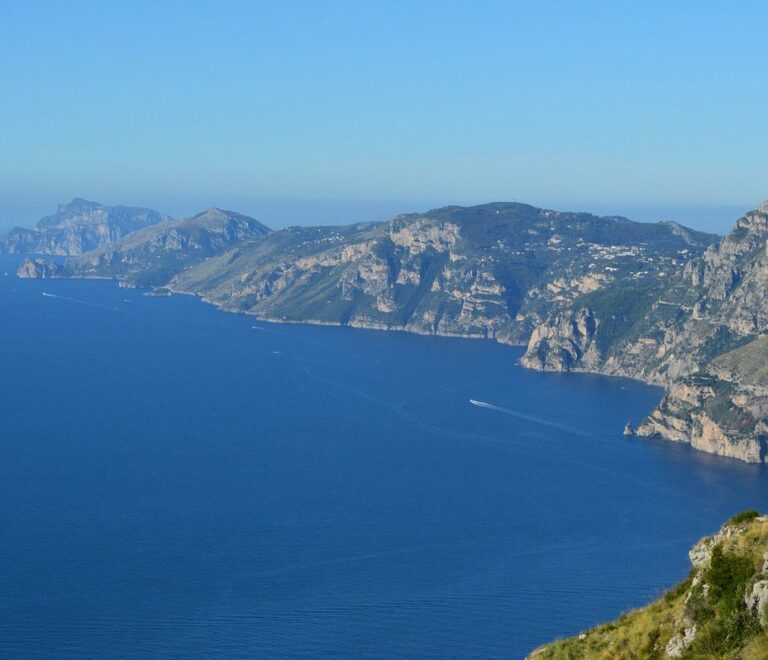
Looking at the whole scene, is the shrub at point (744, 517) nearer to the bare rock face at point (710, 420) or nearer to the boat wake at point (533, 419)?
the bare rock face at point (710, 420)

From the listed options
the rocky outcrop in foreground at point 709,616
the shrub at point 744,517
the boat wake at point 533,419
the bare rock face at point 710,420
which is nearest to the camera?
the rocky outcrop in foreground at point 709,616

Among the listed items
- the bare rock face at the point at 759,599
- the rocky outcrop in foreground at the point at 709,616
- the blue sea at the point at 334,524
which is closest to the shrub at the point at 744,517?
the rocky outcrop in foreground at the point at 709,616

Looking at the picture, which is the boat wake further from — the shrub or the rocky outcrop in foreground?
the rocky outcrop in foreground

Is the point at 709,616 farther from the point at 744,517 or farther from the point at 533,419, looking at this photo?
the point at 533,419

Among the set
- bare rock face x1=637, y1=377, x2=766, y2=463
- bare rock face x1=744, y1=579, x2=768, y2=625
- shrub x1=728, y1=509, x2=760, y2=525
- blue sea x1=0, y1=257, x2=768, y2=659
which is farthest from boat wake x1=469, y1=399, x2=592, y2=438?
bare rock face x1=744, y1=579, x2=768, y2=625

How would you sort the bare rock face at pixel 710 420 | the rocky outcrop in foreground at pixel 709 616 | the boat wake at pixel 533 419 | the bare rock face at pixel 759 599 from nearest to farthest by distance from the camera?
the bare rock face at pixel 759 599
the rocky outcrop in foreground at pixel 709 616
the bare rock face at pixel 710 420
the boat wake at pixel 533 419

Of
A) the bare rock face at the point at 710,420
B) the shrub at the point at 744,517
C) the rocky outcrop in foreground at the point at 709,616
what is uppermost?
the shrub at the point at 744,517

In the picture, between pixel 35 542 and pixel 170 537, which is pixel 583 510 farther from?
pixel 35 542
